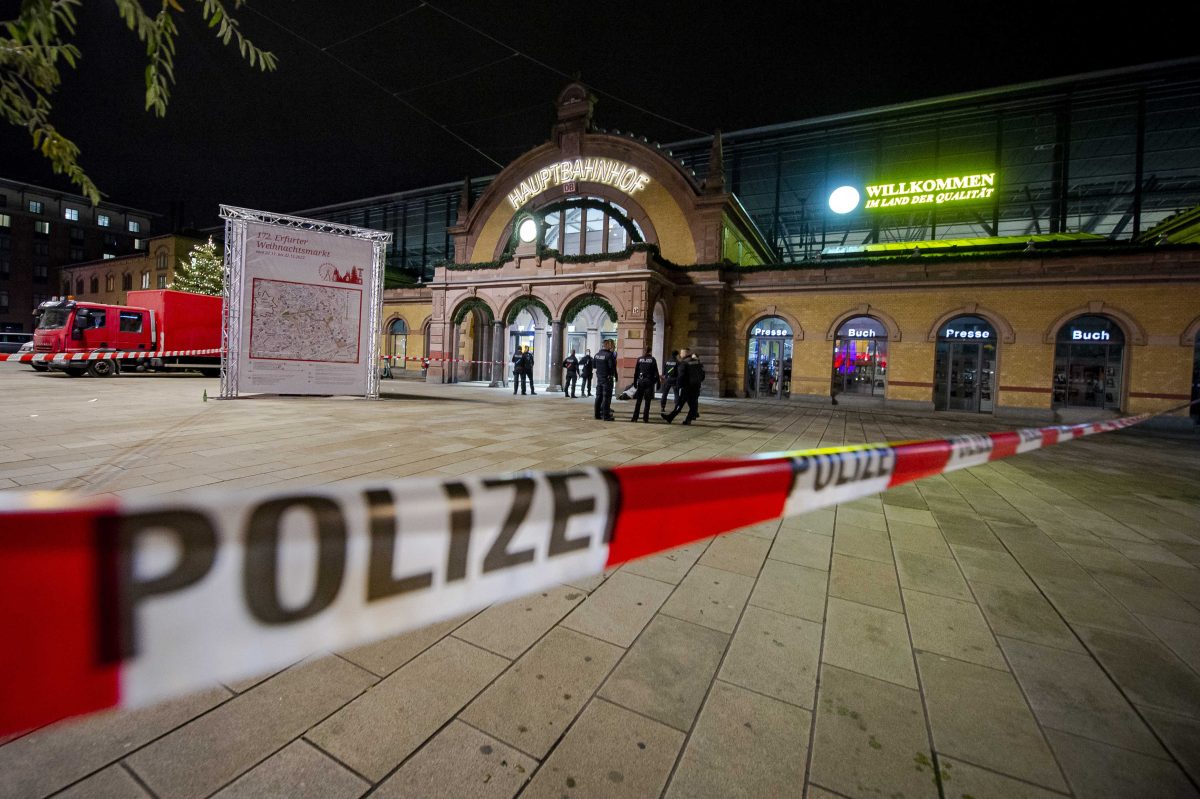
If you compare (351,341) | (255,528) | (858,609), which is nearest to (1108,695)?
(858,609)

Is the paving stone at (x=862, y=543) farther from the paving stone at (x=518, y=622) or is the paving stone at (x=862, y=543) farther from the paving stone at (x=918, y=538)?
the paving stone at (x=518, y=622)

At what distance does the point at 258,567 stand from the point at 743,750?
72.4 inches

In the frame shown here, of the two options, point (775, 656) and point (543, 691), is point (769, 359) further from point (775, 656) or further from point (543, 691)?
point (543, 691)

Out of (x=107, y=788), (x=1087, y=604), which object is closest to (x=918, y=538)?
(x=1087, y=604)

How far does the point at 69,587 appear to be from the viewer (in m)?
0.67

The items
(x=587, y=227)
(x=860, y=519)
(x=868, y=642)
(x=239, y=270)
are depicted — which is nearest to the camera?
(x=868, y=642)

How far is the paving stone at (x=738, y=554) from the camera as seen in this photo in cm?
351

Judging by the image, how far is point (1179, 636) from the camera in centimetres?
275

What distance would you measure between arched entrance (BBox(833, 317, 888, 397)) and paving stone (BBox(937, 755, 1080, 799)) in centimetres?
2009

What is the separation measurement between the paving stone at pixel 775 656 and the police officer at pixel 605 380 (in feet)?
28.5

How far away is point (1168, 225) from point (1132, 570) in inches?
1023

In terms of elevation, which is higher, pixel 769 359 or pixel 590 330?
pixel 590 330

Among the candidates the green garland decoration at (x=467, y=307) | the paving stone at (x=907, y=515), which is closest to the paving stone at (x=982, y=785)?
the paving stone at (x=907, y=515)

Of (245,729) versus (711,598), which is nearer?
(245,729)
